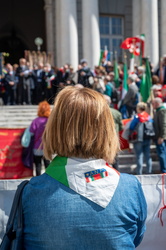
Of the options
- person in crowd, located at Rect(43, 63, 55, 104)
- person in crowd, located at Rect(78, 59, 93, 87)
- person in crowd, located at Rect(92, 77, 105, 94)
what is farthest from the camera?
person in crowd, located at Rect(43, 63, 55, 104)

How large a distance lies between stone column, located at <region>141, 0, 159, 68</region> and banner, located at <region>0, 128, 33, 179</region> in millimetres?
11765

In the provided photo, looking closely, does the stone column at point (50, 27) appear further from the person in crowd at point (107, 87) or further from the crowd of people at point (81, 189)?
the crowd of people at point (81, 189)

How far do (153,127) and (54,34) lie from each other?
13047mm

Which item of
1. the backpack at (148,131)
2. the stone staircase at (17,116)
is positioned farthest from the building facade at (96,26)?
the backpack at (148,131)

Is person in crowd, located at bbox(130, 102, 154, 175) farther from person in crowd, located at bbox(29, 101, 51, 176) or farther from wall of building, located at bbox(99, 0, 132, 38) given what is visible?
wall of building, located at bbox(99, 0, 132, 38)

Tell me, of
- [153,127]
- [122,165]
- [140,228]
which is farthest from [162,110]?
[140,228]

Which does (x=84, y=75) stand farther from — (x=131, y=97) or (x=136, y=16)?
(x=136, y=16)

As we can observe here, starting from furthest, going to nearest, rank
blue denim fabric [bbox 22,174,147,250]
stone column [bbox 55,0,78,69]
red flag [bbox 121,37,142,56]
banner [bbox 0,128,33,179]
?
stone column [bbox 55,0,78,69], red flag [bbox 121,37,142,56], banner [bbox 0,128,33,179], blue denim fabric [bbox 22,174,147,250]

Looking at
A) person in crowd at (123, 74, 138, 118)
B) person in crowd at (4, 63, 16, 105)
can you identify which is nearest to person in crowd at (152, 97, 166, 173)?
person in crowd at (123, 74, 138, 118)

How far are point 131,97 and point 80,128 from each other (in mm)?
8933

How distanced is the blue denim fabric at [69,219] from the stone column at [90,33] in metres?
15.4

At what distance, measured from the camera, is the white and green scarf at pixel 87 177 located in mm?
1572

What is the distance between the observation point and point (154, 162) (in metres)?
8.73

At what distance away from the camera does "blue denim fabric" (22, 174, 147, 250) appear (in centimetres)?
155
